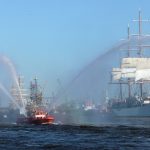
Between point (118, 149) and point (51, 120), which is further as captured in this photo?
point (51, 120)

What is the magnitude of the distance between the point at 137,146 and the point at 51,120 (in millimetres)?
95852

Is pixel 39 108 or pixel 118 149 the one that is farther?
pixel 39 108

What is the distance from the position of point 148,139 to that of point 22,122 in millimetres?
91895

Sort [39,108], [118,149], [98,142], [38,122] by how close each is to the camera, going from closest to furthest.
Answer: [118,149] → [98,142] → [38,122] → [39,108]

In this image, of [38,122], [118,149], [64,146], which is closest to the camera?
[118,149]

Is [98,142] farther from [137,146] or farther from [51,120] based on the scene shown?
[51,120]

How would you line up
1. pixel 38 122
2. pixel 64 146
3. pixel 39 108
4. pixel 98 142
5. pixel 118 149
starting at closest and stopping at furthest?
pixel 118 149 < pixel 64 146 < pixel 98 142 < pixel 38 122 < pixel 39 108

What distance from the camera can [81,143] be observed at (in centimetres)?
9431

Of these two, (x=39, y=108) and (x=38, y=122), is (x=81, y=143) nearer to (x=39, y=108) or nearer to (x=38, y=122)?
(x=38, y=122)

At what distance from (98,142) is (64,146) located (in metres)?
8.80

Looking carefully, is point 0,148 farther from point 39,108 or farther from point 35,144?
point 39,108

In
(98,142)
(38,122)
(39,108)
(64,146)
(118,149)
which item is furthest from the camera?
(39,108)

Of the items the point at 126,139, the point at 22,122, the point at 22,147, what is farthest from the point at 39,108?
the point at 22,147

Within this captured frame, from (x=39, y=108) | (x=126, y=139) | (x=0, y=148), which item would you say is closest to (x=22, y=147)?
(x=0, y=148)
